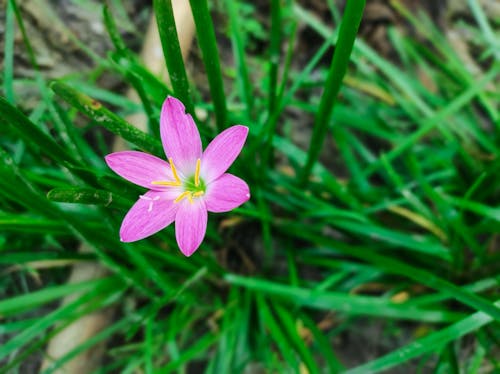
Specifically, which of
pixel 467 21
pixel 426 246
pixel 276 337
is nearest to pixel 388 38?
pixel 467 21

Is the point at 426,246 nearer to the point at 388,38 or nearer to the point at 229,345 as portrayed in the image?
the point at 229,345

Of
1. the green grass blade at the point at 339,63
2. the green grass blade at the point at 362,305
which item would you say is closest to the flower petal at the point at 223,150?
the green grass blade at the point at 339,63

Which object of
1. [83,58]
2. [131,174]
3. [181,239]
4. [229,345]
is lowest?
[229,345]

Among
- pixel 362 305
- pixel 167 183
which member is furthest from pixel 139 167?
pixel 362 305

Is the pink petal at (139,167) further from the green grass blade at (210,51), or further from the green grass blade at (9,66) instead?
the green grass blade at (9,66)

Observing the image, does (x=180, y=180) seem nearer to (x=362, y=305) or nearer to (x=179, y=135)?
(x=179, y=135)

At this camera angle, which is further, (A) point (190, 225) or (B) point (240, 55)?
(B) point (240, 55)

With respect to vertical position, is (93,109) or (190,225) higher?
(93,109)
